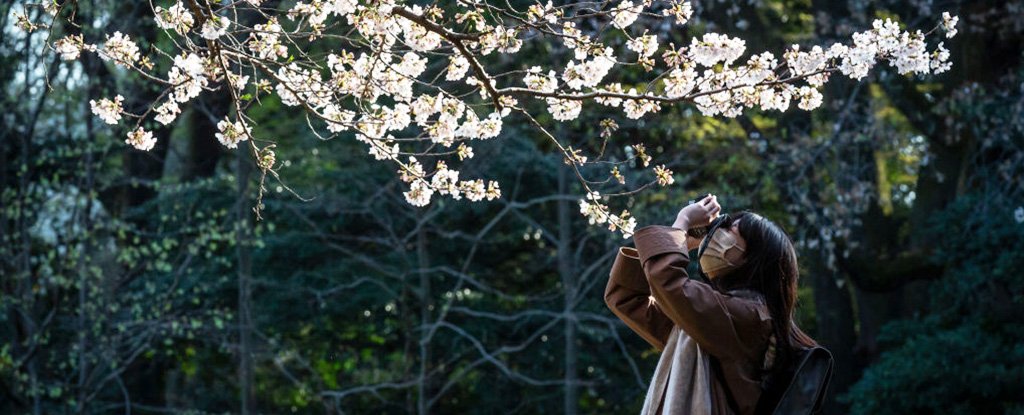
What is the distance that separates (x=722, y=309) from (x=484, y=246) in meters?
7.75

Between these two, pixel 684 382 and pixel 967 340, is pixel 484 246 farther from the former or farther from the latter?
pixel 684 382

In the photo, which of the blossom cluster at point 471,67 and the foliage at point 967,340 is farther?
the foliage at point 967,340

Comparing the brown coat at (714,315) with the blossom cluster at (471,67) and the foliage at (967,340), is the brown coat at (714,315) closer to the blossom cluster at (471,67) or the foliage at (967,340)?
the blossom cluster at (471,67)

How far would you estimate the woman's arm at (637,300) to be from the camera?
260 cm

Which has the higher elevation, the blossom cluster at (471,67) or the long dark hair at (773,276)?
the blossom cluster at (471,67)

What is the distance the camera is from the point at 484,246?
32.9 feet

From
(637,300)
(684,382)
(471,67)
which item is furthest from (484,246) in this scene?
(684,382)

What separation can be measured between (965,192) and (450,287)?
4.12 m

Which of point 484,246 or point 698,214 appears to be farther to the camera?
point 484,246

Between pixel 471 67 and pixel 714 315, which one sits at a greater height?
pixel 471 67

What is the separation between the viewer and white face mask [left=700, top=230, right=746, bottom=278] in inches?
95.1

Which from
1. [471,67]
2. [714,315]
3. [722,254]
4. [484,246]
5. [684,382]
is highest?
[484,246]

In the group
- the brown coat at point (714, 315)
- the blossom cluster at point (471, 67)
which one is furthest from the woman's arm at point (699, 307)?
the blossom cluster at point (471, 67)

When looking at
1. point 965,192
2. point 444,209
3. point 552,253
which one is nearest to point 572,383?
point 552,253
